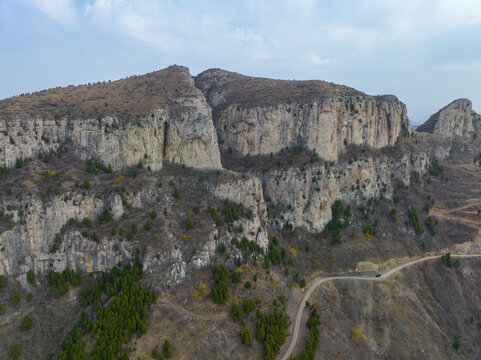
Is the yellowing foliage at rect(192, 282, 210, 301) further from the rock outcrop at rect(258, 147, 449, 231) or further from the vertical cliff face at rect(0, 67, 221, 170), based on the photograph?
→ the vertical cliff face at rect(0, 67, 221, 170)

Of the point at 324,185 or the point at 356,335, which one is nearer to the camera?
the point at 356,335

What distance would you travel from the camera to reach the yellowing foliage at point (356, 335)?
59938mm

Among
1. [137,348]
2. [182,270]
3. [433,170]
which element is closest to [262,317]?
[182,270]

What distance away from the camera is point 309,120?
305 ft

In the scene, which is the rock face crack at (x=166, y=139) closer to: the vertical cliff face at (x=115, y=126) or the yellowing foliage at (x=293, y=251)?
the vertical cliff face at (x=115, y=126)

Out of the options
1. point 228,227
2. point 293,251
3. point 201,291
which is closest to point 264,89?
point 293,251

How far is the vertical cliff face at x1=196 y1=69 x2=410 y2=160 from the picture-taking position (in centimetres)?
9262

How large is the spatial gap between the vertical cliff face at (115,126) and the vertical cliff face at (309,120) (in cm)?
1686

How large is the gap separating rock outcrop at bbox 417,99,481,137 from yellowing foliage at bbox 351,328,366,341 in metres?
101

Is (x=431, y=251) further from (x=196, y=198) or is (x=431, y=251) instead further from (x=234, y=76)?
(x=234, y=76)

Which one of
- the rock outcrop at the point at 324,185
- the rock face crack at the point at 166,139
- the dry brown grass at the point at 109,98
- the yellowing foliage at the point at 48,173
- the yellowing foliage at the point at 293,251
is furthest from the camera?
the rock outcrop at the point at 324,185

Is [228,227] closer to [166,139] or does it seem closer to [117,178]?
[117,178]

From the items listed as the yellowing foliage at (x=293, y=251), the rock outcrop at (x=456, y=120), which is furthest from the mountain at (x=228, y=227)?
the rock outcrop at (x=456, y=120)

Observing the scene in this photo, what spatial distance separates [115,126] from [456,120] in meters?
132
